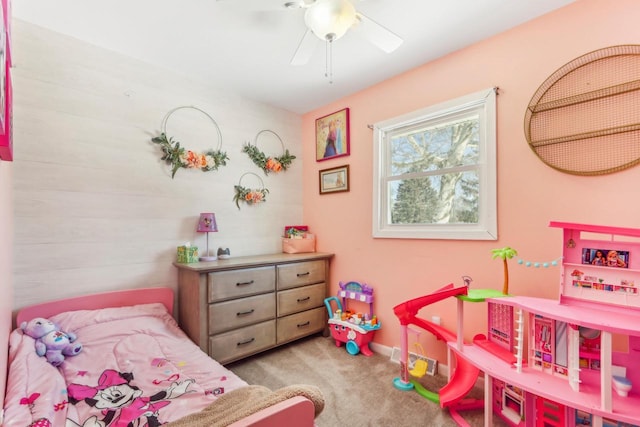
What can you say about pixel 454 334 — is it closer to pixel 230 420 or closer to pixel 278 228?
pixel 230 420

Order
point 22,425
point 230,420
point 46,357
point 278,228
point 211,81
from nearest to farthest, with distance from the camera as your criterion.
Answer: point 230,420 < point 22,425 < point 46,357 < point 211,81 < point 278,228

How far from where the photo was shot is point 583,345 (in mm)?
1359

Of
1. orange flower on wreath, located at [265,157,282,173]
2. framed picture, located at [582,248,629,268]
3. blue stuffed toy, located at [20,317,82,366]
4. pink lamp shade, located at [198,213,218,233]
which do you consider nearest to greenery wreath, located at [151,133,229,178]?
pink lamp shade, located at [198,213,218,233]

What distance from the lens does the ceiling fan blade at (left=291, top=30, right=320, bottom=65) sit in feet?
5.39

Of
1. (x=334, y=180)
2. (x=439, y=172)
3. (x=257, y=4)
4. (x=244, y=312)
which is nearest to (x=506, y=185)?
(x=439, y=172)

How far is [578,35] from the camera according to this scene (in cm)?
167

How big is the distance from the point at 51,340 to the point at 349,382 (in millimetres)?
1862

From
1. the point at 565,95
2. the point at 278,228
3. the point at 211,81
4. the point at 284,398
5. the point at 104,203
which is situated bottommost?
the point at 284,398

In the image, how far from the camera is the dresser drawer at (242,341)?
220 cm

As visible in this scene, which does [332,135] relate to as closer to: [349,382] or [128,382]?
[349,382]

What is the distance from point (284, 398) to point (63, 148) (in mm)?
2231

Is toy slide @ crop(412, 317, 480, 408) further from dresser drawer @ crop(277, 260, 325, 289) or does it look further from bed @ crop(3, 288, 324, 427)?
dresser drawer @ crop(277, 260, 325, 289)

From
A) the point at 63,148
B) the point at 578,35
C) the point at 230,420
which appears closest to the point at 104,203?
the point at 63,148

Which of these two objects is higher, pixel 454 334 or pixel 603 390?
pixel 603 390
